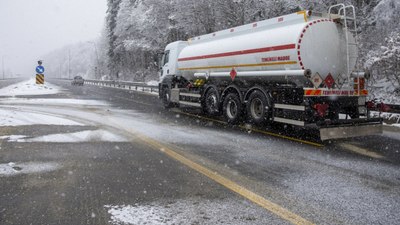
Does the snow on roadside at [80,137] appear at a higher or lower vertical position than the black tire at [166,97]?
lower

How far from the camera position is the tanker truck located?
8992 mm

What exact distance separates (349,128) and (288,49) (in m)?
2.50

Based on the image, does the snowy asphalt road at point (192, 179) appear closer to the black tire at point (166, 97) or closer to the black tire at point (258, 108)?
the black tire at point (258, 108)

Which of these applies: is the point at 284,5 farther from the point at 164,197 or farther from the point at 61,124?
the point at 164,197

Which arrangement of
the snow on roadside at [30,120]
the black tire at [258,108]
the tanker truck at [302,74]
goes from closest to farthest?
1. the tanker truck at [302,74]
2. the black tire at [258,108]
3. the snow on roadside at [30,120]

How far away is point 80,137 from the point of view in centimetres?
899

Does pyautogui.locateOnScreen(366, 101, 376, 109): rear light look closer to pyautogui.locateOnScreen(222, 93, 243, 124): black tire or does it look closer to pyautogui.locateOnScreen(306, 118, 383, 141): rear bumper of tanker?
pyautogui.locateOnScreen(306, 118, 383, 141): rear bumper of tanker

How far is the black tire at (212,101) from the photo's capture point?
12989mm

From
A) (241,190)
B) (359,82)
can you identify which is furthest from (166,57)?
(241,190)

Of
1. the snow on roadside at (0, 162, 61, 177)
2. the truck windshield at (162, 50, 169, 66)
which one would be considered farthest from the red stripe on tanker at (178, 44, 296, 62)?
the snow on roadside at (0, 162, 61, 177)

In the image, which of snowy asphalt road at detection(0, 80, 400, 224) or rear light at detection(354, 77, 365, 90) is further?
rear light at detection(354, 77, 365, 90)

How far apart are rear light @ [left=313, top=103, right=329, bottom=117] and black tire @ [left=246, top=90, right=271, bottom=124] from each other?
1.54 m

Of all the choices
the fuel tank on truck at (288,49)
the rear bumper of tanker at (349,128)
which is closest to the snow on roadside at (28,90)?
the fuel tank on truck at (288,49)

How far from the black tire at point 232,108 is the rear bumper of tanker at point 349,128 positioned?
336 centimetres
